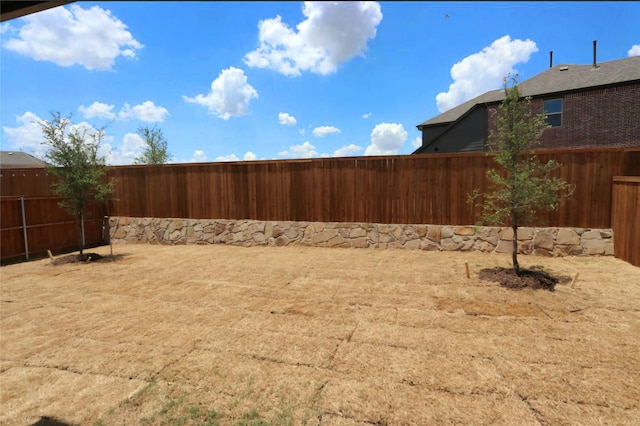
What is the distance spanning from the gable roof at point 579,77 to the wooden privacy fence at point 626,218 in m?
10.7

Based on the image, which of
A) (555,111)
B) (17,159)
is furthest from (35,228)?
(17,159)

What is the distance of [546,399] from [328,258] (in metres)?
5.94

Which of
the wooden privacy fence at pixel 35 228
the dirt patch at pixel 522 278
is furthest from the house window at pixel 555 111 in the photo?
the wooden privacy fence at pixel 35 228

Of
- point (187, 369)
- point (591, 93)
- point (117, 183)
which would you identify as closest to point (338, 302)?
point (187, 369)

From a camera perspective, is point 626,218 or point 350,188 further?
point 350,188

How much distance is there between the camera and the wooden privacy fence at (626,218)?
6.49m

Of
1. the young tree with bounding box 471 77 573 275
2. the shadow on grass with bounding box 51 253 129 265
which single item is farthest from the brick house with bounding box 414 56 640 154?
the shadow on grass with bounding box 51 253 129 265

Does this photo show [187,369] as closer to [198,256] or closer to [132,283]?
[132,283]

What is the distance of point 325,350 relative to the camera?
3574 millimetres

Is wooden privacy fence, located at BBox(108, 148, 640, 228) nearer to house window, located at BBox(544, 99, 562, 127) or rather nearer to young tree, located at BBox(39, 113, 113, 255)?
young tree, located at BBox(39, 113, 113, 255)

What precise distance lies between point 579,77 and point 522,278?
15.7 metres

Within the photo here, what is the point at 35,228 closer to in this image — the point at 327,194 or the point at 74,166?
the point at 74,166

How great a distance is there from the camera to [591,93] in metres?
14.7

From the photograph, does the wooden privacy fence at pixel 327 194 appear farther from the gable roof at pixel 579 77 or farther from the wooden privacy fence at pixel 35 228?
the gable roof at pixel 579 77
